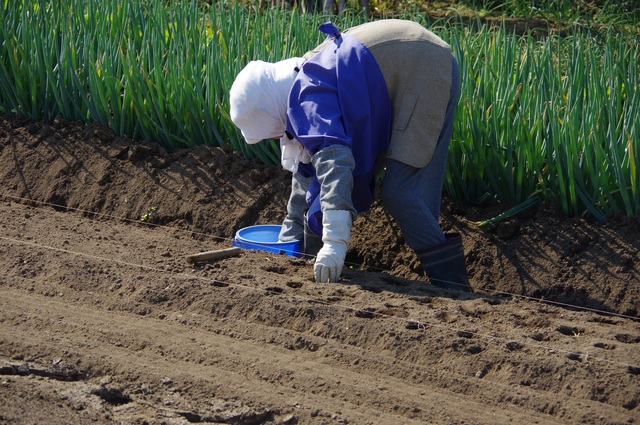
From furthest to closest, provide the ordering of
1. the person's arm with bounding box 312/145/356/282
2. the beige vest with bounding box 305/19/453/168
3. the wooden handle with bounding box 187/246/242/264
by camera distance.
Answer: the wooden handle with bounding box 187/246/242/264 < the beige vest with bounding box 305/19/453/168 < the person's arm with bounding box 312/145/356/282

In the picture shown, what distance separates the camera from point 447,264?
3334 mm

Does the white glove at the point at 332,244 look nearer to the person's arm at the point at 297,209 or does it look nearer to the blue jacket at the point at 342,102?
the blue jacket at the point at 342,102

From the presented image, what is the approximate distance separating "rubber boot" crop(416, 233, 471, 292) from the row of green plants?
1.44 feet

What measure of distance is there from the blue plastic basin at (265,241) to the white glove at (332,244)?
19.2 inches

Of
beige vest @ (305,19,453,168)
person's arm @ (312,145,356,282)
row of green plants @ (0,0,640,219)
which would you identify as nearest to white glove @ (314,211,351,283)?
person's arm @ (312,145,356,282)

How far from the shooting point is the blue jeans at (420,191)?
3268 mm

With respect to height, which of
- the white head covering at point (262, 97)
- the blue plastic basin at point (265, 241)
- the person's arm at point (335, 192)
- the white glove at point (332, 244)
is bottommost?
the blue plastic basin at point (265, 241)

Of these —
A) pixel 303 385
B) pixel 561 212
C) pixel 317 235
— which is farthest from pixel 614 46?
pixel 303 385

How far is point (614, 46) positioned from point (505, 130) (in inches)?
52.3

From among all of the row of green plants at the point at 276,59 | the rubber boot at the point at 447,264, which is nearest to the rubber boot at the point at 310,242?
the rubber boot at the point at 447,264

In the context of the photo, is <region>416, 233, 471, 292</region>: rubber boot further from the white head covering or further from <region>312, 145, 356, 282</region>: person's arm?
the white head covering

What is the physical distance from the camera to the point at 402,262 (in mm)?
3752

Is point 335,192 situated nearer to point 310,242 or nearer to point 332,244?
point 332,244

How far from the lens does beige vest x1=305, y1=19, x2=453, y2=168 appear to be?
3.17 m
